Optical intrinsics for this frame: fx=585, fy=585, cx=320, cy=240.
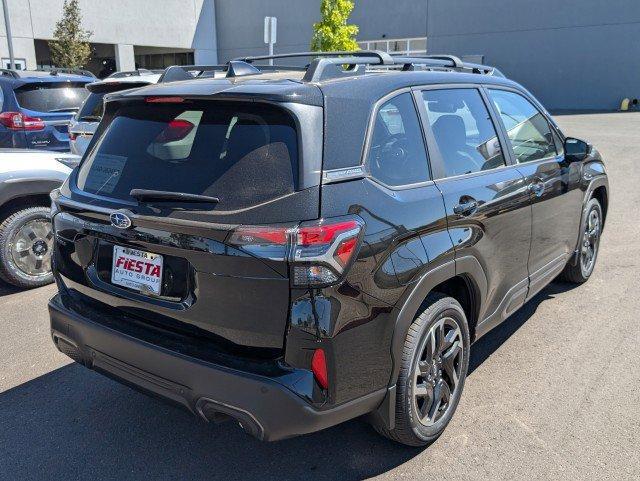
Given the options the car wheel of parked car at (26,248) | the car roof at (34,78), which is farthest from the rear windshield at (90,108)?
the car wheel of parked car at (26,248)

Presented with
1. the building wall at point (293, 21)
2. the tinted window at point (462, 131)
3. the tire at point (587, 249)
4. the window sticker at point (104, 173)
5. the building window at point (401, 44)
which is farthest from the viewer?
the building window at point (401, 44)

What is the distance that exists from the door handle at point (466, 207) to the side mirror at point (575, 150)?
1720 mm

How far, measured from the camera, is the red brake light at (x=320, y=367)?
2.30 m

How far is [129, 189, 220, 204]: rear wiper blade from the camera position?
240 cm

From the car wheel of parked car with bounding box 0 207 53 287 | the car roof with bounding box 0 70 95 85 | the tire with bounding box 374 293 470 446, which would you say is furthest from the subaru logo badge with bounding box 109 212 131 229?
the car roof with bounding box 0 70 95 85

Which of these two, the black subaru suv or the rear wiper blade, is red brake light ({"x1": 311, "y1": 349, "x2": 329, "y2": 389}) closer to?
the black subaru suv

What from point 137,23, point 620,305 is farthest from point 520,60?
point 620,305

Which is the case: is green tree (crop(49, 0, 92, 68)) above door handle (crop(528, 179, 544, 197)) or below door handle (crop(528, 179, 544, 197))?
above

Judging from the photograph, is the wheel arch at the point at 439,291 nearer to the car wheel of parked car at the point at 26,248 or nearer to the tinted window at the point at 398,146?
the tinted window at the point at 398,146

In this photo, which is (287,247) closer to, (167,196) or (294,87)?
(167,196)

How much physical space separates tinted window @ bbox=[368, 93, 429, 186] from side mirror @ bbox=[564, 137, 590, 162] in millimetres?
2021

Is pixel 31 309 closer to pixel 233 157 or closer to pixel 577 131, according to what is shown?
pixel 233 157

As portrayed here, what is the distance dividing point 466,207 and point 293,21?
3211 centimetres

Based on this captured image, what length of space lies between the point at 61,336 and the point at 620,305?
4144 millimetres
